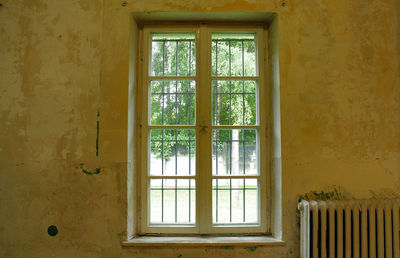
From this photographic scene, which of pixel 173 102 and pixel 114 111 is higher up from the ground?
pixel 173 102

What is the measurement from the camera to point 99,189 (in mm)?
2070

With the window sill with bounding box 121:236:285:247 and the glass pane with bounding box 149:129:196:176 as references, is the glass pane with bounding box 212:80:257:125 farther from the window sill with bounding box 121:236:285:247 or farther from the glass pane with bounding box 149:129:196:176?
the window sill with bounding box 121:236:285:247

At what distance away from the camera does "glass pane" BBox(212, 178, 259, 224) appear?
2271 mm

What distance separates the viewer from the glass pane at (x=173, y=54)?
2.36m

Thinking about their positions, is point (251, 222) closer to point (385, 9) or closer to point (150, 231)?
point (150, 231)

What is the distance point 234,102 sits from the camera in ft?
7.67

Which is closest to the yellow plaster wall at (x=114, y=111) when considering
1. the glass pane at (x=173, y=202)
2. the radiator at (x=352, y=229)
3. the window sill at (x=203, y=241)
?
the window sill at (x=203, y=241)

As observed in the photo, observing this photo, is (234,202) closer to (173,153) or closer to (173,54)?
(173,153)

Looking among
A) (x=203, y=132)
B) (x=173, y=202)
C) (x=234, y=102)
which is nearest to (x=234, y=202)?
(x=173, y=202)

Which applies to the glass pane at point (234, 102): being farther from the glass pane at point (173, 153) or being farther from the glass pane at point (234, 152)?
the glass pane at point (173, 153)

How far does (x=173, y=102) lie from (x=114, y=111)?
0.54 metres

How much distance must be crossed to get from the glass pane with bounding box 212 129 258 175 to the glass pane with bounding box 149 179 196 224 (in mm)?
313

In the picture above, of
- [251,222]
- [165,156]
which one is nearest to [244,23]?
[165,156]

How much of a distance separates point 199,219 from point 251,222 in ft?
1.58
